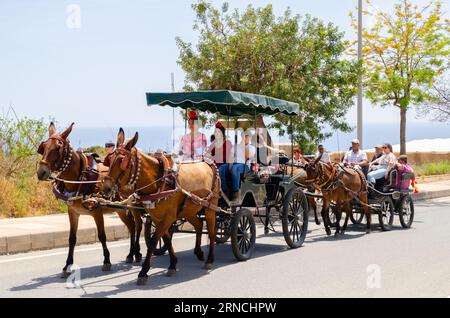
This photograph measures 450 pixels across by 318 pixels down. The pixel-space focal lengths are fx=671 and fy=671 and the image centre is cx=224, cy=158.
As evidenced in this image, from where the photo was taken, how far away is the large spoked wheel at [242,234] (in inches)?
412

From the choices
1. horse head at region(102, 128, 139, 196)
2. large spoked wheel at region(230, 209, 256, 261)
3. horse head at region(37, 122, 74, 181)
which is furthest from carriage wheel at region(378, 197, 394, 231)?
horse head at region(37, 122, 74, 181)

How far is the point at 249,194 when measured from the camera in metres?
11.4

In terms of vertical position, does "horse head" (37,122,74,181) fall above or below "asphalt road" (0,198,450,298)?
above

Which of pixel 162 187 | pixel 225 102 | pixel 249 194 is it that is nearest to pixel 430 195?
pixel 249 194

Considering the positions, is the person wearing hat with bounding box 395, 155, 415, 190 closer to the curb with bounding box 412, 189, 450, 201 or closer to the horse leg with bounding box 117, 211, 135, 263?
the horse leg with bounding box 117, 211, 135, 263

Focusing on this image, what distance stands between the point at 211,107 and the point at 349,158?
502 centimetres

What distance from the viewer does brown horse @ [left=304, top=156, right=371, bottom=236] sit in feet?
44.7

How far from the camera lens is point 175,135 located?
37.9 ft

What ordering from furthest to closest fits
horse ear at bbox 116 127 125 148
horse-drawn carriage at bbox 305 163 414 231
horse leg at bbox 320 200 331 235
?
Answer: horse-drawn carriage at bbox 305 163 414 231 → horse leg at bbox 320 200 331 235 → horse ear at bbox 116 127 125 148

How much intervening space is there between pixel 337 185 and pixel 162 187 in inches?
222

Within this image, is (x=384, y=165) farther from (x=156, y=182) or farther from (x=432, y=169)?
(x=432, y=169)
